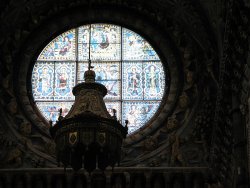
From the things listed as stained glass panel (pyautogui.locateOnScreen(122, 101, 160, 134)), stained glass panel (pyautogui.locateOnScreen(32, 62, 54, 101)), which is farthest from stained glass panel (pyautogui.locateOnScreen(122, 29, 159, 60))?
stained glass panel (pyautogui.locateOnScreen(32, 62, 54, 101))

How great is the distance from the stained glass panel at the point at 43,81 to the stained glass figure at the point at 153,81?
233 cm

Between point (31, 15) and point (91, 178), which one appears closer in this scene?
point (91, 178)

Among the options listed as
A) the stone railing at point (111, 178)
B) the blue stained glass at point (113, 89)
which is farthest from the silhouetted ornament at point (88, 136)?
the blue stained glass at point (113, 89)

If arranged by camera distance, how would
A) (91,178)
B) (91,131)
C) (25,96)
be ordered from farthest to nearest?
(25,96), (91,178), (91,131)

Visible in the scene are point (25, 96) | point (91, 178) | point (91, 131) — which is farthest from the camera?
point (25, 96)

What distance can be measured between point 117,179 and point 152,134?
1653mm

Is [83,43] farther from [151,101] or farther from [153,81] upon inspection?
[151,101]

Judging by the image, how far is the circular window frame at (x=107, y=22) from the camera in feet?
68.4

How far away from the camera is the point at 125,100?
845 inches

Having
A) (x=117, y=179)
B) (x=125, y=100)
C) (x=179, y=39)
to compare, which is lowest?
(x=117, y=179)

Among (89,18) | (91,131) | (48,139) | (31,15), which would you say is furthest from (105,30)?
(91,131)

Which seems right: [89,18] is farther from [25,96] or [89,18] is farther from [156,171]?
[156,171]

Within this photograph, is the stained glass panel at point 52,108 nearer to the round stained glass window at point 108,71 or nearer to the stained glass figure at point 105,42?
the round stained glass window at point 108,71

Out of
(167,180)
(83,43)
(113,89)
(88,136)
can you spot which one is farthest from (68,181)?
(88,136)
